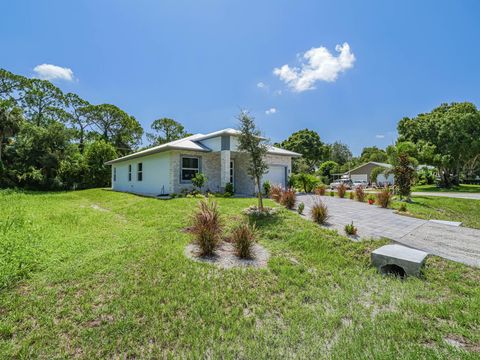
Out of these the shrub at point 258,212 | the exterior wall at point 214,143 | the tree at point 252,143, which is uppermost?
the exterior wall at point 214,143

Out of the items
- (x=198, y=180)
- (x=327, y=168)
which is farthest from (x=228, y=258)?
(x=327, y=168)

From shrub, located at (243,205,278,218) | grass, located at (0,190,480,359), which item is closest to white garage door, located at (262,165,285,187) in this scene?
shrub, located at (243,205,278,218)

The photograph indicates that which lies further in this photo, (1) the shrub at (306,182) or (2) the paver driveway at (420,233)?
(1) the shrub at (306,182)

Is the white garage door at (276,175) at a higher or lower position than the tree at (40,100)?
lower

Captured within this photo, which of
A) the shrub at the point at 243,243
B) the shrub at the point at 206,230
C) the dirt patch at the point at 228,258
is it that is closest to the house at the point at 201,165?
the shrub at the point at 206,230

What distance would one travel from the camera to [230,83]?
14891 millimetres

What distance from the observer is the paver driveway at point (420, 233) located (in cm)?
547

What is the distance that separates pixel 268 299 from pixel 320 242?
9.41ft

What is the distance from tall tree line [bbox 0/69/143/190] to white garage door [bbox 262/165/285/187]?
2078cm

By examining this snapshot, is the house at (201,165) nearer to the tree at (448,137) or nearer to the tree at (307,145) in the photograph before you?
the tree at (448,137)

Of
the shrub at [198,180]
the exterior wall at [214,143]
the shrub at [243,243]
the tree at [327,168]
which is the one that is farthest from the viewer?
the tree at [327,168]

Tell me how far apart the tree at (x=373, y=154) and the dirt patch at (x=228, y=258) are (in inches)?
2072

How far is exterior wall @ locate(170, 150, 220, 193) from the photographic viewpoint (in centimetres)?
1428

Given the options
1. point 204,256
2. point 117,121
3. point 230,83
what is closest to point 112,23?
point 230,83
